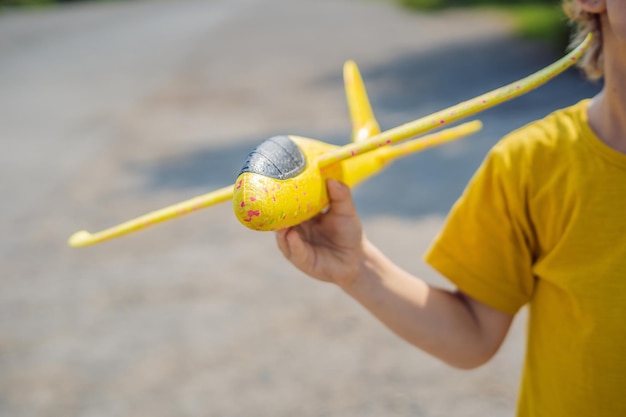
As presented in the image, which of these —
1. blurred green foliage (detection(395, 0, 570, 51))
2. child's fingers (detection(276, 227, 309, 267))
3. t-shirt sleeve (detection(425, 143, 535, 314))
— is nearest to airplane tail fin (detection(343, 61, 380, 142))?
t-shirt sleeve (detection(425, 143, 535, 314))

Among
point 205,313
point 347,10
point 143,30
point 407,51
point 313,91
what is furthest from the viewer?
point 347,10

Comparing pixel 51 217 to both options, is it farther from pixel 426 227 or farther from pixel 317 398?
pixel 317 398

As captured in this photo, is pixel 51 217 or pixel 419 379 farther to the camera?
pixel 51 217

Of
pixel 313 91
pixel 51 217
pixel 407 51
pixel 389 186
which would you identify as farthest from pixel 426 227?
pixel 407 51

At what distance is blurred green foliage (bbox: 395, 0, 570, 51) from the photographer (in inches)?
361

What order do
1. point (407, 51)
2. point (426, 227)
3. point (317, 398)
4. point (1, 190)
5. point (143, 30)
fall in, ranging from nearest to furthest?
point (317, 398), point (426, 227), point (1, 190), point (407, 51), point (143, 30)

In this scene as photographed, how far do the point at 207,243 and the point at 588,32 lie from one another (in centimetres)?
305

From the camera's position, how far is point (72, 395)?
2766 millimetres

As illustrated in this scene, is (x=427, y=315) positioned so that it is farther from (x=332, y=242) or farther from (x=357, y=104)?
(x=357, y=104)

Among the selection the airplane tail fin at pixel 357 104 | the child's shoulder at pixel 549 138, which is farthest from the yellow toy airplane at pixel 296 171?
the airplane tail fin at pixel 357 104

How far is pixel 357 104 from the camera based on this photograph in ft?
5.45

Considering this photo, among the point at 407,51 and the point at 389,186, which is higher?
the point at 389,186

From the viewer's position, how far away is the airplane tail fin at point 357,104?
159 cm

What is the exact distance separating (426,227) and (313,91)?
13.5 ft
